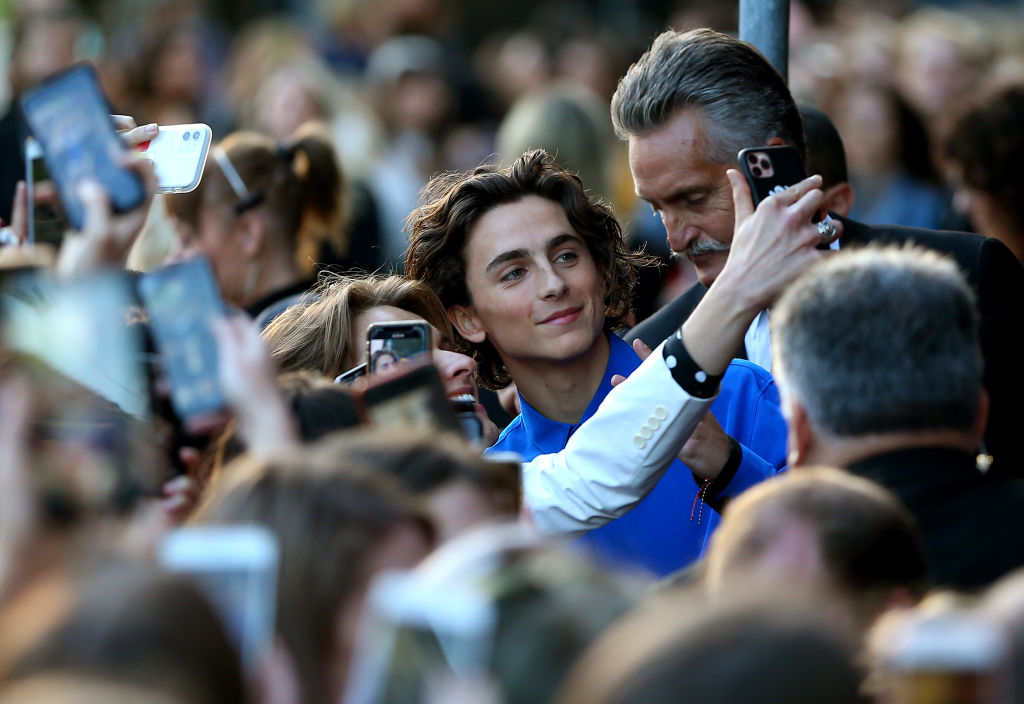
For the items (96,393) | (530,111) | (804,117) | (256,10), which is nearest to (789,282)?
(96,393)

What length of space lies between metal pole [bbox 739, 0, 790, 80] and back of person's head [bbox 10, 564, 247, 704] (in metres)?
Answer: 2.81

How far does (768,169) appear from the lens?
310cm

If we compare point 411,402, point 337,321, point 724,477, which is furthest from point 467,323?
point 411,402

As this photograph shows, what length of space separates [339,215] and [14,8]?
398cm

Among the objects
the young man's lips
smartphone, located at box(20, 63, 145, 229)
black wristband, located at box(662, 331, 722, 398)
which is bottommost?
the young man's lips

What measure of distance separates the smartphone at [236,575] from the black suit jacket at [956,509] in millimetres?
1025

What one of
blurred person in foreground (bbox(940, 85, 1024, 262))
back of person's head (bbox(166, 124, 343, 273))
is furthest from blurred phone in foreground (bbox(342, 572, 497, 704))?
blurred person in foreground (bbox(940, 85, 1024, 262))

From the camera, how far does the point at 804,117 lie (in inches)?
175

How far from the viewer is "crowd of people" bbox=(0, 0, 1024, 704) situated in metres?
1.42

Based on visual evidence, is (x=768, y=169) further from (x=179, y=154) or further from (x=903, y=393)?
(x=179, y=154)

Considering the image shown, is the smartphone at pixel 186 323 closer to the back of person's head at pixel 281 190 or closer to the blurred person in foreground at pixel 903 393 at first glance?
the blurred person in foreground at pixel 903 393

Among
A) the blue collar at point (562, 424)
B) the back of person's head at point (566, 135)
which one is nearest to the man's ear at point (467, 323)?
the blue collar at point (562, 424)

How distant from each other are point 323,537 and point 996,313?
7.53 ft

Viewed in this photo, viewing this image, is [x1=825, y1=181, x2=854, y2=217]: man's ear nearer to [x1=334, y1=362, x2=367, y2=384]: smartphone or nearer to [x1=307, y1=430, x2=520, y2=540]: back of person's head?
[x1=334, y1=362, x2=367, y2=384]: smartphone
